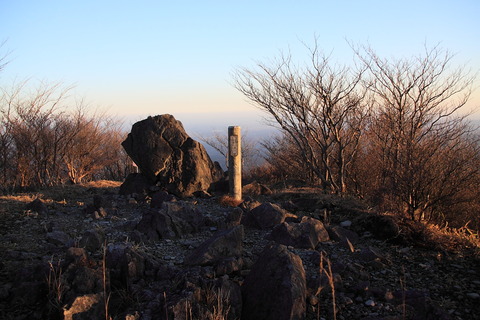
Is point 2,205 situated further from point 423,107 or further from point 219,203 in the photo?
point 423,107

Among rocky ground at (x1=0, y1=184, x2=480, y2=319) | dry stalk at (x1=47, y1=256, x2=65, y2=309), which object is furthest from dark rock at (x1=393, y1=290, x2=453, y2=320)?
dry stalk at (x1=47, y1=256, x2=65, y2=309)

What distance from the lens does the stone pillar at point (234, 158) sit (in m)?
7.41

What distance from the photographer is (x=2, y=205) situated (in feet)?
22.1

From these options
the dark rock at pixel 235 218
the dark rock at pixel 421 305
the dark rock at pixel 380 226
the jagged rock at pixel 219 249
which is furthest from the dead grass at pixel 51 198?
the dark rock at pixel 421 305

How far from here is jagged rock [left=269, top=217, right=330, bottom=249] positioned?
15.3ft

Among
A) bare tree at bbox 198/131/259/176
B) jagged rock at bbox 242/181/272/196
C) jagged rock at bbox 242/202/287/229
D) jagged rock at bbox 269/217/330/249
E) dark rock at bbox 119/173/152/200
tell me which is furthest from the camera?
bare tree at bbox 198/131/259/176

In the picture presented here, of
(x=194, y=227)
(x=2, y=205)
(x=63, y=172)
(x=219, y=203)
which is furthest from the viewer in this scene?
(x=63, y=172)

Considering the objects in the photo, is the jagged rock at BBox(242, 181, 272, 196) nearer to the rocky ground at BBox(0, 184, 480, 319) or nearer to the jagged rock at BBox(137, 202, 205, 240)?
the rocky ground at BBox(0, 184, 480, 319)

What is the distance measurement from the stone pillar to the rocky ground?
190 centimetres

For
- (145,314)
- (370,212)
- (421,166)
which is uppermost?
(421,166)

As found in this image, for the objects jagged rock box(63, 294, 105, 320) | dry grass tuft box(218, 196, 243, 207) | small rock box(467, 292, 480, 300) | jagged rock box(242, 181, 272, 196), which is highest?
jagged rock box(242, 181, 272, 196)

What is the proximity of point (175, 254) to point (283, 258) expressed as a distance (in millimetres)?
1603

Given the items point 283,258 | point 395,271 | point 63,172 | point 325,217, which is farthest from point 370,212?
point 63,172

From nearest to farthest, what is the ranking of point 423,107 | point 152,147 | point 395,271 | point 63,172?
1. point 395,271
2. point 152,147
3. point 423,107
4. point 63,172
